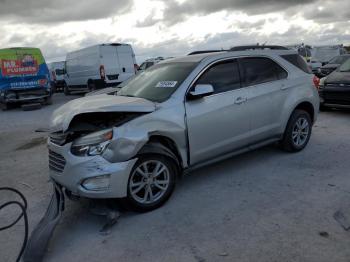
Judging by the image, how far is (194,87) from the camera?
4.55 metres

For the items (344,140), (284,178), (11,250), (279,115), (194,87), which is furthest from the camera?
(344,140)

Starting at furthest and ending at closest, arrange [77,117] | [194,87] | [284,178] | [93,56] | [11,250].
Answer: [93,56]
[284,178]
[194,87]
[77,117]
[11,250]

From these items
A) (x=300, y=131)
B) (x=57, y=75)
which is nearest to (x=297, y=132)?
(x=300, y=131)

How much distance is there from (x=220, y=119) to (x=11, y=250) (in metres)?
2.80

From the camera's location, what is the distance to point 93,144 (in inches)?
151

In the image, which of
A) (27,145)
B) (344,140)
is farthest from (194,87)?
(27,145)

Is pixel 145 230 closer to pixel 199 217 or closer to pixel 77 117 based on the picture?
pixel 199 217

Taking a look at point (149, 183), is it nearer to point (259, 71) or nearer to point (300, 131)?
point (259, 71)

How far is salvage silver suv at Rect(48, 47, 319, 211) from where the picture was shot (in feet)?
12.6

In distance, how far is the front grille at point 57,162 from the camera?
3.99m

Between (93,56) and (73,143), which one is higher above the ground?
(93,56)

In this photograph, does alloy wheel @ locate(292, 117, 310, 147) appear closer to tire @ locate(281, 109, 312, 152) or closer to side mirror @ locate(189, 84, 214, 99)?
tire @ locate(281, 109, 312, 152)

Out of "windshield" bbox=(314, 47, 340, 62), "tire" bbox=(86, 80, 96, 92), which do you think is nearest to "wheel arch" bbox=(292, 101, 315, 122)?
"tire" bbox=(86, 80, 96, 92)

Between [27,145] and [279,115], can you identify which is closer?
[279,115]
